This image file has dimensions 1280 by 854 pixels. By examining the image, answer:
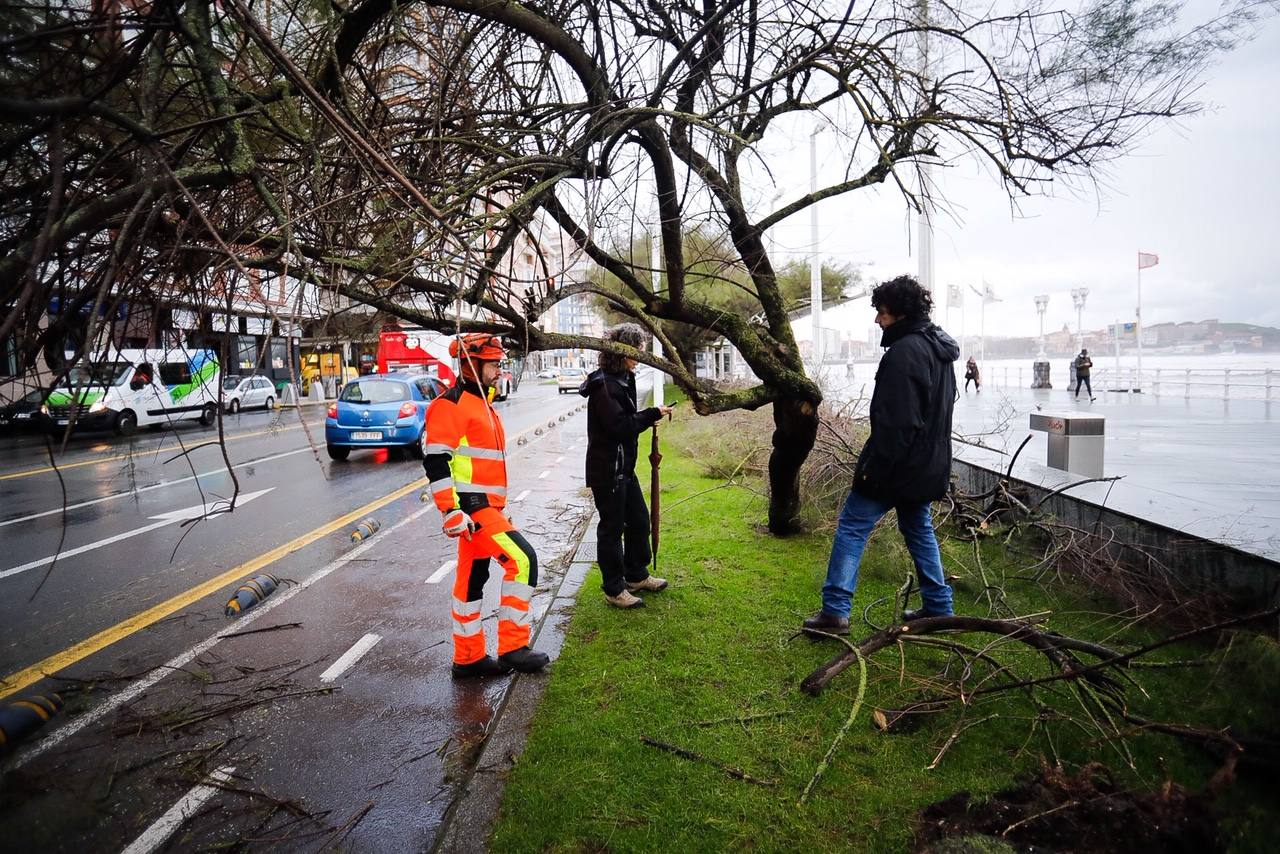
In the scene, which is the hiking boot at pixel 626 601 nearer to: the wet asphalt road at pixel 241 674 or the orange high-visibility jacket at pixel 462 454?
the wet asphalt road at pixel 241 674

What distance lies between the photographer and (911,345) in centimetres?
378

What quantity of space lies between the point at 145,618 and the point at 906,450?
5.51 m

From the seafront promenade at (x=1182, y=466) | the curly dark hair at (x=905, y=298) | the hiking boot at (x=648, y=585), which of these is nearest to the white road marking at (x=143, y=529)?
the hiking boot at (x=648, y=585)

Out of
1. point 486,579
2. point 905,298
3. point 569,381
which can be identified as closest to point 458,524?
Result: point 486,579

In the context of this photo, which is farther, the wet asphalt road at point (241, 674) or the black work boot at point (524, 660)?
the black work boot at point (524, 660)

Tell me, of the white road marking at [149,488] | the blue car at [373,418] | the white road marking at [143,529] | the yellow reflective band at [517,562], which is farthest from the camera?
the blue car at [373,418]

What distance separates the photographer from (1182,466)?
24.0 ft

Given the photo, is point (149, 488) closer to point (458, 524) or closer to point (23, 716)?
point (23, 716)

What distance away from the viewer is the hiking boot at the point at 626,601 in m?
4.77

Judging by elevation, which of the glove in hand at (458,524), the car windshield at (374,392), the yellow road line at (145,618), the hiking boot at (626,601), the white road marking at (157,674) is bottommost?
the white road marking at (157,674)

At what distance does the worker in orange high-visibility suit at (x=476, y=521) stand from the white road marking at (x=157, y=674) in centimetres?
184

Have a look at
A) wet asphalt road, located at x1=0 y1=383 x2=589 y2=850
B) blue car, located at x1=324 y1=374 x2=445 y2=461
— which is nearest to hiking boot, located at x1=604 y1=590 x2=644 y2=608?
wet asphalt road, located at x1=0 y1=383 x2=589 y2=850

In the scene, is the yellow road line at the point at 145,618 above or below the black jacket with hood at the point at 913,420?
below

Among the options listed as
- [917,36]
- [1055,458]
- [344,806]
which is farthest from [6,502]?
[1055,458]
